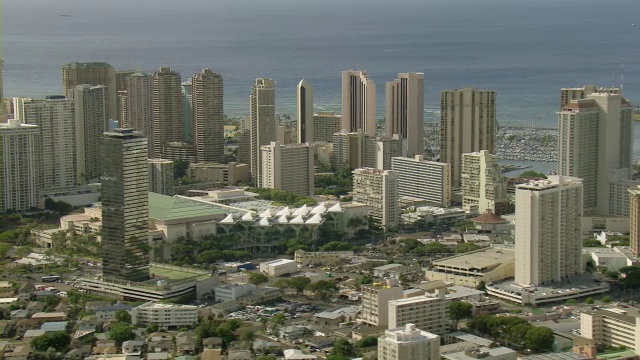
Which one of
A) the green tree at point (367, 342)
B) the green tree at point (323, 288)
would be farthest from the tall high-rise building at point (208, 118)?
the green tree at point (367, 342)

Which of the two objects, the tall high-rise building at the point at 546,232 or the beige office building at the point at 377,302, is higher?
the tall high-rise building at the point at 546,232

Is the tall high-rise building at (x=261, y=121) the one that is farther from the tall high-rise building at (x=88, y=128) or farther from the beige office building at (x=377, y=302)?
the beige office building at (x=377, y=302)

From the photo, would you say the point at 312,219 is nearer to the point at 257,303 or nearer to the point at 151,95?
the point at 257,303

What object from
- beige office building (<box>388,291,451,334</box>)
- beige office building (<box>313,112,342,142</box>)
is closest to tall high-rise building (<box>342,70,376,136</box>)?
beige office building (<box>313,112,342,142</box>)

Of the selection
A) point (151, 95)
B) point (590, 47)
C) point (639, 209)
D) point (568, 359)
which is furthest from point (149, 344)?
point (590, 47)

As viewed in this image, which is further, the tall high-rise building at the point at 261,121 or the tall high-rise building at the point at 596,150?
the tall high-rise building at the point at 261,121

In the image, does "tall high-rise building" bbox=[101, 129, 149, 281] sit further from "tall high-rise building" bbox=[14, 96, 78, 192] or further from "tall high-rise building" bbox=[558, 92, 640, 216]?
"tall high-rise building" bbox=[558, 92, 640, 216]

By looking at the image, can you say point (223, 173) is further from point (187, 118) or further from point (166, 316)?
point (166, 316)
